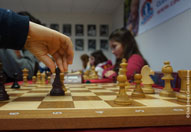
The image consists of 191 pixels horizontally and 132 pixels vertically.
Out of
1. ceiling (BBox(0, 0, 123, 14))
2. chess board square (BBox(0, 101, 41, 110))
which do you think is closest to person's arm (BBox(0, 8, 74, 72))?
chess board square (BBox(0, 101, 41, 110))

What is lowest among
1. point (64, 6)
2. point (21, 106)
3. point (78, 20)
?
point (21, 106)

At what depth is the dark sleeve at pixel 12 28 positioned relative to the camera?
856 millimetres

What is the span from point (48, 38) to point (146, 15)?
3.21 m

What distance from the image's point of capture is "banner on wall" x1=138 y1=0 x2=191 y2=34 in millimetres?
2592

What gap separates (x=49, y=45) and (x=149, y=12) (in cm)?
301

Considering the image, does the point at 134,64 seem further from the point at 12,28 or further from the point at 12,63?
the point at 12,28

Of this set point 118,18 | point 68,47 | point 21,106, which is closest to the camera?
point 21,106

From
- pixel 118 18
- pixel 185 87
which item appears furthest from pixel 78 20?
pixel 185 87

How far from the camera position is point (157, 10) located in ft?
10.7

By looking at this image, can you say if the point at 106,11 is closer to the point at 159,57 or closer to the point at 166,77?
the point at 159,57

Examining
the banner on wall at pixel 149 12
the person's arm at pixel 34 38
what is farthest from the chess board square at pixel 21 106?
the banner on wall at pixel 149 12

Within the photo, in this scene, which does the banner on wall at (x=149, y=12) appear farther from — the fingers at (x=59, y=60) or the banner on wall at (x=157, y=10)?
the fingers at (x=59, y=60)

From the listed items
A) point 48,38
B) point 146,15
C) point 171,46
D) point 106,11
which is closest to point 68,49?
point 48,38

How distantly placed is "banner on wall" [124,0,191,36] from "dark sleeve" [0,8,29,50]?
7.19ft
